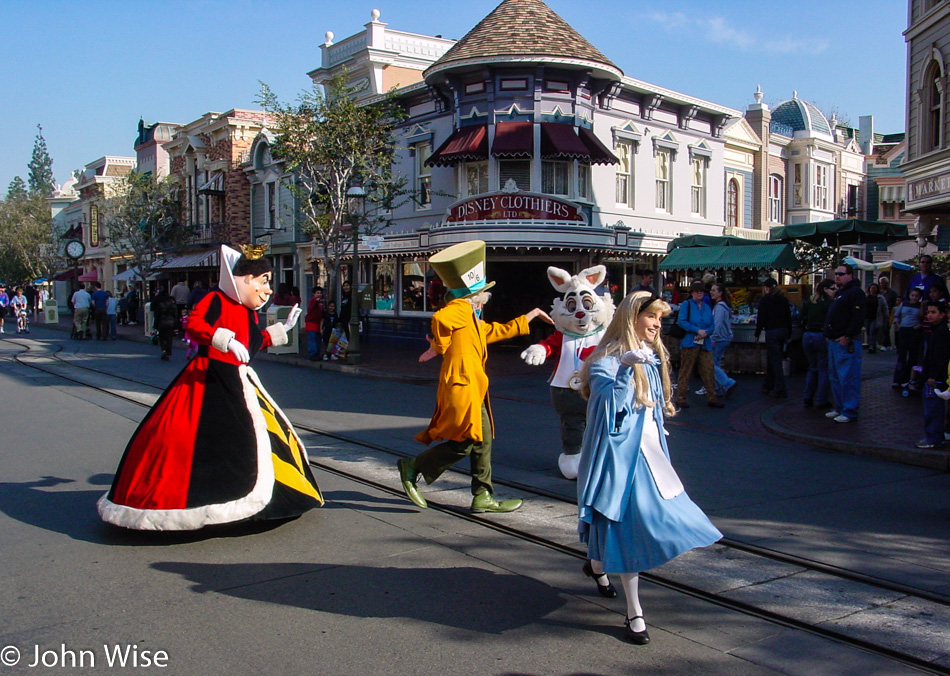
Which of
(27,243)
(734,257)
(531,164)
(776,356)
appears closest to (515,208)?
(531,164)

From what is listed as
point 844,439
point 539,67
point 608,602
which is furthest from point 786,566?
point 539,67

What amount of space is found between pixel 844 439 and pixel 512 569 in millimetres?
5254

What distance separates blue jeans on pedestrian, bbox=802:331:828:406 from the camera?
34.2ft

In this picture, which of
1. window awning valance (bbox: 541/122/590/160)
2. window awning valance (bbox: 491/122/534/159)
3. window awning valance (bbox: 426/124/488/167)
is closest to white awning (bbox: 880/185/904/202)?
window awning valance (bbox: 541/122/590/160)

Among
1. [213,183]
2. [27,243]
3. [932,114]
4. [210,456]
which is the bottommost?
[210,456]

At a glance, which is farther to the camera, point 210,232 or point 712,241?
point 210,232

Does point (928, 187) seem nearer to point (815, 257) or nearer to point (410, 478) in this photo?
point (815, 257)

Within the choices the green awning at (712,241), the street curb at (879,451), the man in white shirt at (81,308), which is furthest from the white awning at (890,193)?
the man in white shirt at (81,308)

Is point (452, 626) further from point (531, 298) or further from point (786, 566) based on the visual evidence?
point (531, 298)

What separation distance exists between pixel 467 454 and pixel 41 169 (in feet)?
311

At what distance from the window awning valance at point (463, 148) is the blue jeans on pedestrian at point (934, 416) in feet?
43.2

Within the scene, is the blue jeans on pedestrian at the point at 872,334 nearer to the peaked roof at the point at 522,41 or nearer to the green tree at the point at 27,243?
the peaked roof at the point at 522,41

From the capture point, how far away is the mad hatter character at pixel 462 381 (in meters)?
5.43

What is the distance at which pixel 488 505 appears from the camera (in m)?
5.71
